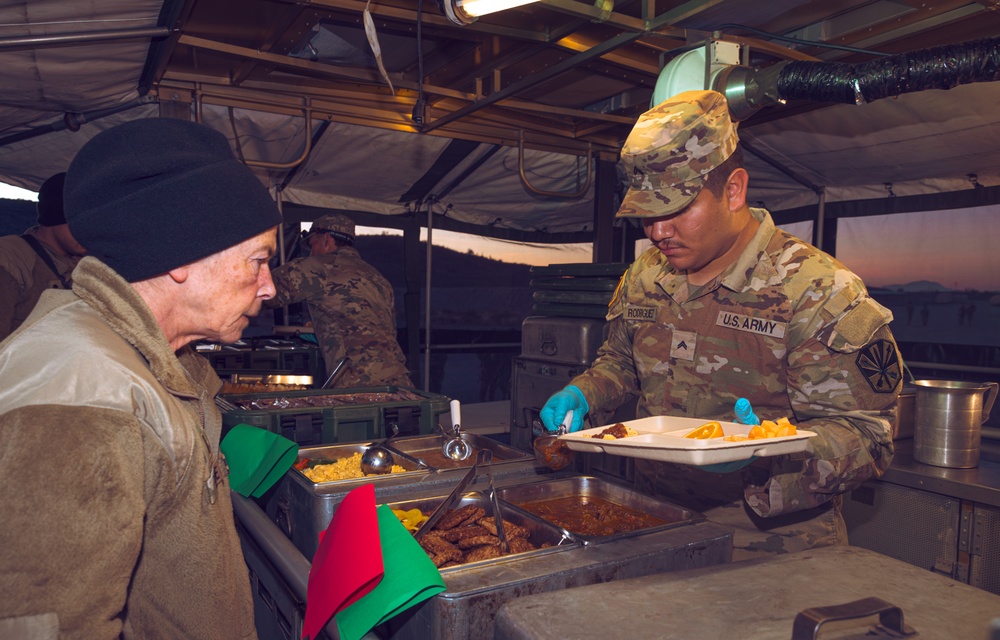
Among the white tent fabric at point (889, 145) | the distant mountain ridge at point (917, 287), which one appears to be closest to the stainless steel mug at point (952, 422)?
the white tent fabric at point (889, 145)

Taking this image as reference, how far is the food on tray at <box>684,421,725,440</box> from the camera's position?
149 centimetres

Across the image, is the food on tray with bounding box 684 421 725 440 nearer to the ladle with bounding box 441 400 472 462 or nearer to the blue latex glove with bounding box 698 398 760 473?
the blue latex glove with bounding box 698 398 760 473

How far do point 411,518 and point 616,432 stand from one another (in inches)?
21.9

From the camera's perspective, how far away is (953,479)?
8.70 feet

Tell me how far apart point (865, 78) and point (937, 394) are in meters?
1.38

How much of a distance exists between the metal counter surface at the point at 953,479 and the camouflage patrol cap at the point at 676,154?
1.75m

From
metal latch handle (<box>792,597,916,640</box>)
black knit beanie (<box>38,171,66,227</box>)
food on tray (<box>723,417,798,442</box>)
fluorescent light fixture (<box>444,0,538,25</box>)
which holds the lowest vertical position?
metal latch handle (<box>792,597,916,640</box>)

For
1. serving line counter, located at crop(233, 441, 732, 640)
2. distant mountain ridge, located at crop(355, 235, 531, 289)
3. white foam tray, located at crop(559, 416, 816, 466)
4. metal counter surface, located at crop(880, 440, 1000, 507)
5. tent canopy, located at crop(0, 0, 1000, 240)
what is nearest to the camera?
serving line counter, located at crop(233, 441, 732, 640)

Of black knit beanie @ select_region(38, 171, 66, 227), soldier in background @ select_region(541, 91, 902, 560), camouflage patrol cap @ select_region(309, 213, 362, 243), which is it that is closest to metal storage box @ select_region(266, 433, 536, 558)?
soldier in background @ select_region(541, 91, 902, 560)

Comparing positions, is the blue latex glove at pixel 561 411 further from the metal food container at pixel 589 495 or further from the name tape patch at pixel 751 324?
the name tape patch at pixel 751 324

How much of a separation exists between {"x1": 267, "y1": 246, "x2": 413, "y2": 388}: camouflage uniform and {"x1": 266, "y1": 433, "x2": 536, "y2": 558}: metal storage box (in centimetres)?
218

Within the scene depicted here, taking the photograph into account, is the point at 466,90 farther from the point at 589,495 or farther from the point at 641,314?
the point at 589,495

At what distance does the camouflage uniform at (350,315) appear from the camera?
168 inches

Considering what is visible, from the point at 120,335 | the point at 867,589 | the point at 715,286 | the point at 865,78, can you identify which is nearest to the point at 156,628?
the point at 120,335
